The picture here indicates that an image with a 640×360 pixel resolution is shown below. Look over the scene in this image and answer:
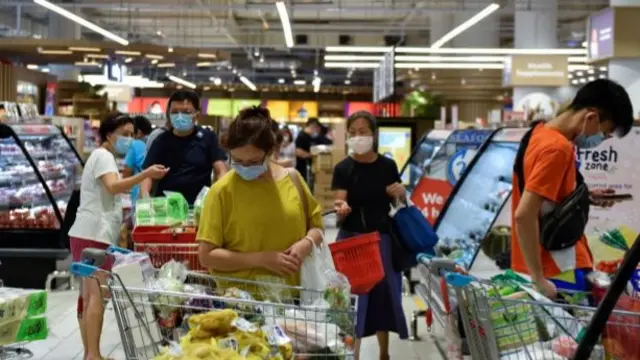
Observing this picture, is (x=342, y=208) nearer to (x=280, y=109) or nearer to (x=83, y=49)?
(x=83, y=49)

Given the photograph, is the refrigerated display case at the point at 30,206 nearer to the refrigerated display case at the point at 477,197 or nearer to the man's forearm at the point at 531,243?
the refrigerated display case at the point at 477,197

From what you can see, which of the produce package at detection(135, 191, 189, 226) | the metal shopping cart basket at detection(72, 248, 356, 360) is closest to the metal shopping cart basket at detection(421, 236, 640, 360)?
the metal shopping cart basket at detection(72, 248, 356, 360)

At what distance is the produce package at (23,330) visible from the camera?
4.72 metres

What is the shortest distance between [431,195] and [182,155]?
10.7ft

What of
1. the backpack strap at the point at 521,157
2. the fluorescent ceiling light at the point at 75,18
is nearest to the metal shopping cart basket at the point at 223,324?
the backpack strap at the point at 521,157

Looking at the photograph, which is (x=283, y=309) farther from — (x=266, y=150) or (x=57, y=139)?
(x=57, y=139)

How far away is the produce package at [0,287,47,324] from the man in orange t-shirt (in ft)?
8.70

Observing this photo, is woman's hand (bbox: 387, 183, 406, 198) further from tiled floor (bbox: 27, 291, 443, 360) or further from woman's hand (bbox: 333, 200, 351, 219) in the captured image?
tiled floor (bbox: 27, 291, 443, 360)

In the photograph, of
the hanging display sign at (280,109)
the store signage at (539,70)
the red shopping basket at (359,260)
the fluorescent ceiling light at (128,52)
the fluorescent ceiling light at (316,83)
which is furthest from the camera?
the hanging display sign at (280,109)

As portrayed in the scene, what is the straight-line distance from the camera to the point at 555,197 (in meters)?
3.52

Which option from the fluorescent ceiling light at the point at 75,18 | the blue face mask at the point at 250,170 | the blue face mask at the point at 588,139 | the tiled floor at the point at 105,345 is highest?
the fluorescent ceiling light at the point at 75,18

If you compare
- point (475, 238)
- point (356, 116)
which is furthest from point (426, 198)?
point (356, 116)

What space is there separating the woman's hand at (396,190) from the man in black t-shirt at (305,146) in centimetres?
940

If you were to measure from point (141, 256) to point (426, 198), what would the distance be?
5.57 m
